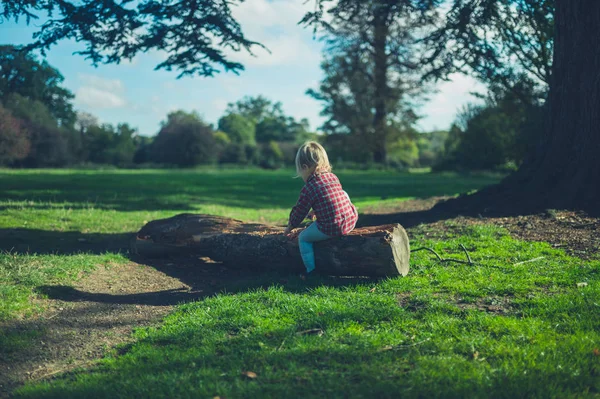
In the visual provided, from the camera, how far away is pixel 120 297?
257 inches

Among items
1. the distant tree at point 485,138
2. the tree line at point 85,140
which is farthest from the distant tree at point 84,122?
the distant tree at point 485,138

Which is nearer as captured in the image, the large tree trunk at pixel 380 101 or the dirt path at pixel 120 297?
the dirt path at pixel 120 297

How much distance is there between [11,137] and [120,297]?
26.9m

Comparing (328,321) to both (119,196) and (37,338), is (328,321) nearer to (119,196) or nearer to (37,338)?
(37,338)

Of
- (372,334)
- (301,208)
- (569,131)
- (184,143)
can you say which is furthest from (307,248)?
(184,143)

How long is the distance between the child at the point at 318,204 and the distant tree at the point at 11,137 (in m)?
24.5

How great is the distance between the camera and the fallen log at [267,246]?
636 centimetres

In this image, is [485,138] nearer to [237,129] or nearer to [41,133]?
[41,133]

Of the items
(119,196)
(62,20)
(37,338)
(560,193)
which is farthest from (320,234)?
(119,196)

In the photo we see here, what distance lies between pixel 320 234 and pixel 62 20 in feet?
28.8

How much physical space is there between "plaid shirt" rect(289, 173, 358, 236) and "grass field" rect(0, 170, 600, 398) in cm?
77

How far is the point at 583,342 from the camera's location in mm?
4223

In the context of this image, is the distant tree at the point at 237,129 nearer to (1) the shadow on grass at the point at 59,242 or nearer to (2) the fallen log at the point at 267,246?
(1) the shadow on grass at the point at 59,242

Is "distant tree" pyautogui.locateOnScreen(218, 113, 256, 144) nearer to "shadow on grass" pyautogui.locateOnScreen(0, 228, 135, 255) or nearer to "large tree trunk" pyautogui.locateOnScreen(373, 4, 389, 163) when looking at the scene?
"large tree trunk" pyautogui.locateOnScreen(373, 4, 389, 163)
